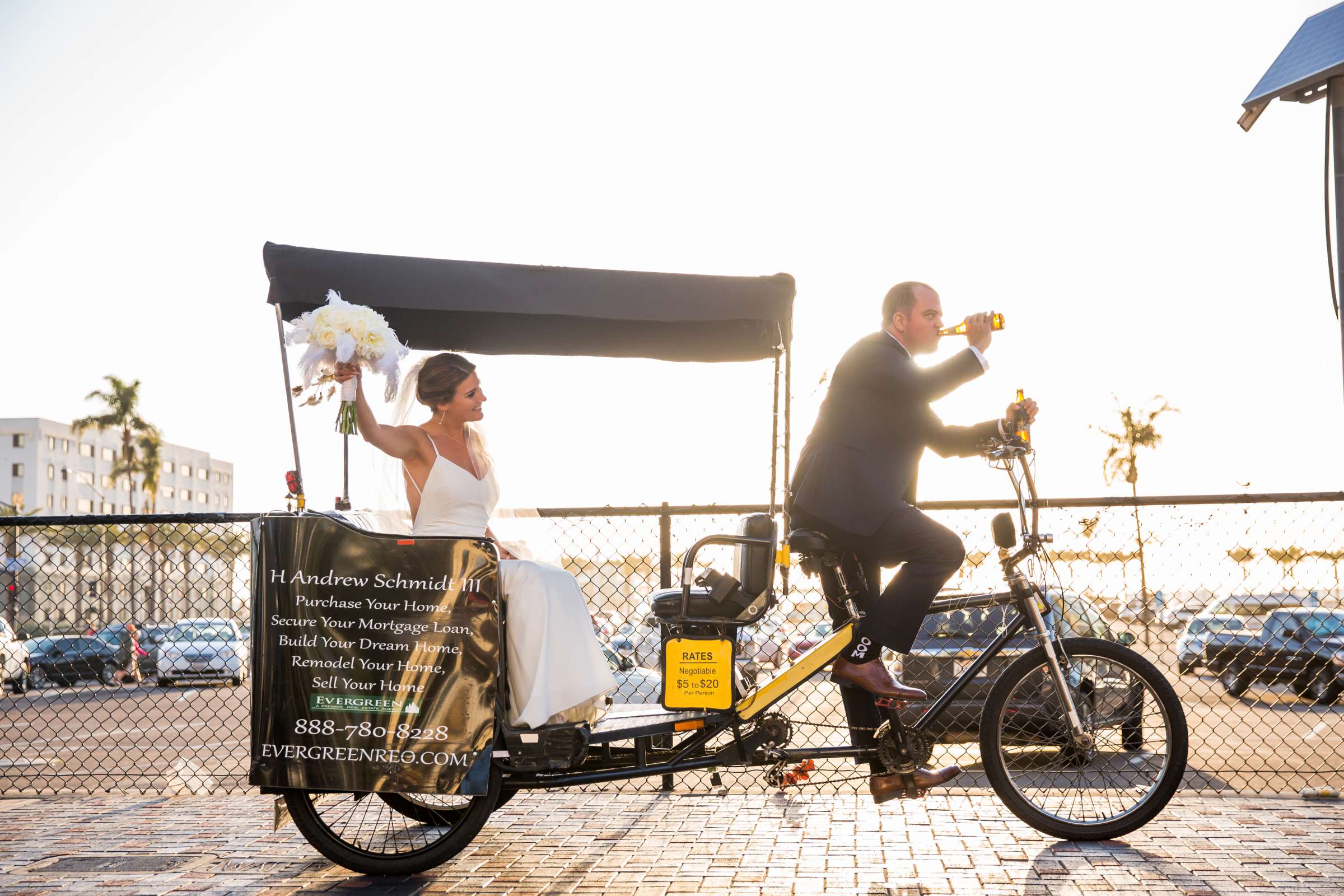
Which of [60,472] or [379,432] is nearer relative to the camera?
[379,432]

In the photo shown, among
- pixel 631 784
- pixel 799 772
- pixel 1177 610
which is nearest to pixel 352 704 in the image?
pixel 799 772

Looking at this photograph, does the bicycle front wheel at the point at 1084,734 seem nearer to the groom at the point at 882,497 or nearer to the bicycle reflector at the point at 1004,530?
the groom at the point at 882,497

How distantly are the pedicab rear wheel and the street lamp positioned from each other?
141 inches

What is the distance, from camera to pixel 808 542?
419 centimetres

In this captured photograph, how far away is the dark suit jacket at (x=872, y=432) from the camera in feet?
13.8

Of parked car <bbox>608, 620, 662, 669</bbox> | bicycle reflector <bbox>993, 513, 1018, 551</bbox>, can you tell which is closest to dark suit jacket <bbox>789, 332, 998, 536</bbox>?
bicycle reflector <bbox>993, 513, 1018, 551</bbox>

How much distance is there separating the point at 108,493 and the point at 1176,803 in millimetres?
112011

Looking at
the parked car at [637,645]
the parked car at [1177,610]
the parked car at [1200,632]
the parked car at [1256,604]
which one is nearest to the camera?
the parked car at [637,645]

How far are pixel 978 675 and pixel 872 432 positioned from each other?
107 cm

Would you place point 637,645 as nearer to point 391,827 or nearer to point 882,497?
point 391,827

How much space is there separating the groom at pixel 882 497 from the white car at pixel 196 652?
699 inches

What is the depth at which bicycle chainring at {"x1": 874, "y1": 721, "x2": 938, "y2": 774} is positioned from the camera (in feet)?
13.6

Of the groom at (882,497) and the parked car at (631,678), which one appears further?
the parked car at (631,678)

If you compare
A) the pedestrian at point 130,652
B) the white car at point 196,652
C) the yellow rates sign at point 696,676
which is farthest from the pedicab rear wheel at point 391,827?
the white car at point 196,652
